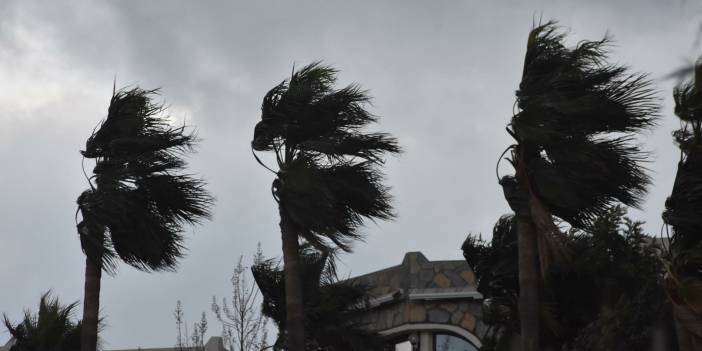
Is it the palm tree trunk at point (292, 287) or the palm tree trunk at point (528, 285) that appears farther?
the palm tree trunk at point (292, 287)

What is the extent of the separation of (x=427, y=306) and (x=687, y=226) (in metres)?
9.83

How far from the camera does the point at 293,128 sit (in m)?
15.4

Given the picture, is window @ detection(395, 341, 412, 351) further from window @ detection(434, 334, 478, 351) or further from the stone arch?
window @ detection(434, 334, 478, 351)

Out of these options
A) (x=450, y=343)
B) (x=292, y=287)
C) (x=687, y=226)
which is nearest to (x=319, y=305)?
(x=292, y=287)

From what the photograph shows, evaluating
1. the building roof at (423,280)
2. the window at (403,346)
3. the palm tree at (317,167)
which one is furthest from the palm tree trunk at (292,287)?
the window at (403,346)

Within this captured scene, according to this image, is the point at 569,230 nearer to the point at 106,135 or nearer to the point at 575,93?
the point at 575,93

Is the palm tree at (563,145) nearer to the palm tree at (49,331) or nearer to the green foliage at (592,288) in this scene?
the green foliage at (592,288)

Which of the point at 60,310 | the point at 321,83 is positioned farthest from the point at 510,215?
the point at 60,310

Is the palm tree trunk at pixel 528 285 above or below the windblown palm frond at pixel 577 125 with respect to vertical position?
below

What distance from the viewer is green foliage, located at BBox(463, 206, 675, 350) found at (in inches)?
514

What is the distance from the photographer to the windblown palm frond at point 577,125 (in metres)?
13.5

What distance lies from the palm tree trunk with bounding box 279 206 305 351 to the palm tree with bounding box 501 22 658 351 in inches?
131

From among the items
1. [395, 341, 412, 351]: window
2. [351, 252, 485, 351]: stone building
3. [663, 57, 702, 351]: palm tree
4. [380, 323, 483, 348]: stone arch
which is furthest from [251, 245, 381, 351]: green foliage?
[663, 57, 702, 351]: palm tree

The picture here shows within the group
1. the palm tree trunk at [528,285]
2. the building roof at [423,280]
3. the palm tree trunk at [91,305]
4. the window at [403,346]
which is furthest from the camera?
the window at [403,346]
